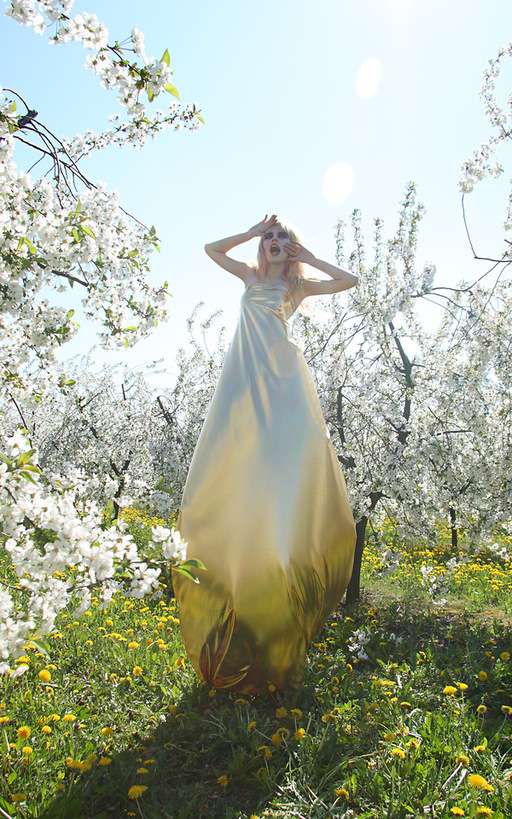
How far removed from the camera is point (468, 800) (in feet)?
6.48

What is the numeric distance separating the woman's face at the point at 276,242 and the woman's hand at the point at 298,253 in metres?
0.02

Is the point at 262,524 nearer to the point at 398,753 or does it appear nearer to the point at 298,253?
the point at 398,753

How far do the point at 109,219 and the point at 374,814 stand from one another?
7.84 feet

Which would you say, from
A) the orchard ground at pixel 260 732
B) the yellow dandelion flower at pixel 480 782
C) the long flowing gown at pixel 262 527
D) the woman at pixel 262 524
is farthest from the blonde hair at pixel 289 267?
the yellow dandelion flower at pixel 480 782

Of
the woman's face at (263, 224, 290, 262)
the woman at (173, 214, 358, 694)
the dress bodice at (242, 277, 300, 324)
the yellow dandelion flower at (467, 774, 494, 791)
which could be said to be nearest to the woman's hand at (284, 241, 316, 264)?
the woman's face at (263, 224, 290, 262)

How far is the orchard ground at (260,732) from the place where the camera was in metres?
2.03

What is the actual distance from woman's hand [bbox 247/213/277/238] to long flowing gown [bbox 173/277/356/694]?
71cm

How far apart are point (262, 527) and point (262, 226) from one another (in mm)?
1710

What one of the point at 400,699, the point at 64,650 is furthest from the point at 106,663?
the point at 400,699

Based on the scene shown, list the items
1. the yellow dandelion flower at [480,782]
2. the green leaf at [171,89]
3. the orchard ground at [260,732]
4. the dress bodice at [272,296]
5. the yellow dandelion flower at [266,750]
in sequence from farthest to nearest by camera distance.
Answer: the dress bodice at [272,296]
the yellow dandelion flower at [266,750]
the orchard ground at [260,732]
the yellow dandelion flower at [480,782]
the green leaf at [171,89]

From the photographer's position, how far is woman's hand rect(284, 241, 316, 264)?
329 cm

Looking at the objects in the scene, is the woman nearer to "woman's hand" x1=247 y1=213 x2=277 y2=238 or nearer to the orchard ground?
the orchard ground

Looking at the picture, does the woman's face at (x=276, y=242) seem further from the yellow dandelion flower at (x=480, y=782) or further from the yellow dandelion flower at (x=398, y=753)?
the yellow dandelion flower at (x=480, y=782)

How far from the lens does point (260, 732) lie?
245 cm
